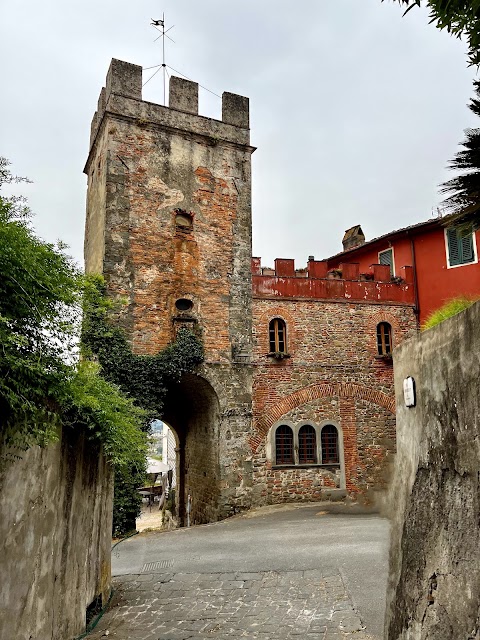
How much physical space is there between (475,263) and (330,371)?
6080 mm

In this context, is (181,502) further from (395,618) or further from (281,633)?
(395,618)

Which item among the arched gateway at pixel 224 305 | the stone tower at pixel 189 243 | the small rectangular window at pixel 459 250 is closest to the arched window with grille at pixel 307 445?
the arched gateway at pixel 224 305

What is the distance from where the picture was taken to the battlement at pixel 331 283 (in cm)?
1734

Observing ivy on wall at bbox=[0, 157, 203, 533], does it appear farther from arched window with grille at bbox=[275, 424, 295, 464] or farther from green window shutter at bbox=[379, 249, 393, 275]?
green window shutter at bbox=[379, 249, 393, 275]

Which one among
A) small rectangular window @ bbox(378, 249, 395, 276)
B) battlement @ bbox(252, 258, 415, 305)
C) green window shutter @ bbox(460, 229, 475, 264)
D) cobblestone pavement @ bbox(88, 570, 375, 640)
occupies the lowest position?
cobblestone pavement @ bbox(88, 570, 375, 640)

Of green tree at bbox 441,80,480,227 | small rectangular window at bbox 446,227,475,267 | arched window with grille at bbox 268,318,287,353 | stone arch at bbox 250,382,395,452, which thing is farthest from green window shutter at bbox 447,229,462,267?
green tree at bbox 441,80,480,227

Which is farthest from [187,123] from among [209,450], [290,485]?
[290,485]

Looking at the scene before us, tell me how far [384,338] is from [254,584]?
11720mm

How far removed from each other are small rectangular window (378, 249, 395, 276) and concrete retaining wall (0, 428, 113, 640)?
1559cm

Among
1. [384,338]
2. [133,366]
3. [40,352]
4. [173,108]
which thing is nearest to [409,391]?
[40,352]

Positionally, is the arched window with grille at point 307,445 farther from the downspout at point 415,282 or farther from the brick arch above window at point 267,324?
the downspout at point 415,282

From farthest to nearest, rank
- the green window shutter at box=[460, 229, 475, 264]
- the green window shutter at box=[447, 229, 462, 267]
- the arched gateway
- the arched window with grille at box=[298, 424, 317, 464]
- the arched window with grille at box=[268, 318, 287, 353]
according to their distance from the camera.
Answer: the green window shutter at box=[447, 229, 462, 267], the green window shutter at box=[460, 229, 475, 264], the arched window with grille at box=[268, 318, 287, 353], the arched window with grille at box=[298, 424, 317, 464], the arched gateway

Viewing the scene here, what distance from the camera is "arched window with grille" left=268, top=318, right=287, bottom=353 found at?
16875mm

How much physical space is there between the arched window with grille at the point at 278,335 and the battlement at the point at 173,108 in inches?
238
